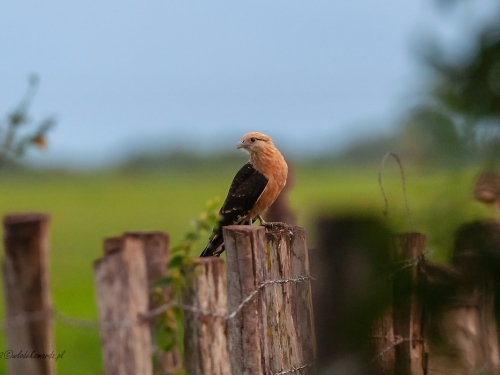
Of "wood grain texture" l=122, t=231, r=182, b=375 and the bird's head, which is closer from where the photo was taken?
"wood grain texture" l=122, t=231, r=182, b=375

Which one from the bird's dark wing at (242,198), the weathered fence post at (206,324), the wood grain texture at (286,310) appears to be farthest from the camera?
the bird's dark wing at (242,198)

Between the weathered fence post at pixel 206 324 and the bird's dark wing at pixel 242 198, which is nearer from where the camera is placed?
the weathered fence post at pixel 206 324

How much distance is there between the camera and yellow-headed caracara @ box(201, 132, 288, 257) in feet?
19.7

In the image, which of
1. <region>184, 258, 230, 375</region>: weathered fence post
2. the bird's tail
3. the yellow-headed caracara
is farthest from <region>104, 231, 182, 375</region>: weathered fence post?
the yellow-headed caracara

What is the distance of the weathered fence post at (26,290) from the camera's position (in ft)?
8.09

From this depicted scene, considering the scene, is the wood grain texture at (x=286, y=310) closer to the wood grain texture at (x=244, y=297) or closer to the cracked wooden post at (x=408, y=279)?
the wood grain texture at (x=244, y=297)

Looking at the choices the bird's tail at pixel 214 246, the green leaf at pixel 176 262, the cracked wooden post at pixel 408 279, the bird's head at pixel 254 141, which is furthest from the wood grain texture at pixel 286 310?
the bird's head at pixel 254 141

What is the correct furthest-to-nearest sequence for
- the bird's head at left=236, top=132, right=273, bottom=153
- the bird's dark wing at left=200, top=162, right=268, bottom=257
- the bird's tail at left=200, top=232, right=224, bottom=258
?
1. the bird's head at left=236, top=132, right=273, bottom=153
2. the bird's dark wing at left=200, top=162, right=268, bottom=257
3. the bird's tail at left=200, top=232, right=224, bottom=258

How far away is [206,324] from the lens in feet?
10.5

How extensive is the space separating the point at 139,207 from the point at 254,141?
3416cm

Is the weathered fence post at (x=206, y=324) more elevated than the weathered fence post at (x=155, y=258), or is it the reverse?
the weathered fence post at (x=155, y=258)

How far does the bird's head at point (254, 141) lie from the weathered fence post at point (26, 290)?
3.91m

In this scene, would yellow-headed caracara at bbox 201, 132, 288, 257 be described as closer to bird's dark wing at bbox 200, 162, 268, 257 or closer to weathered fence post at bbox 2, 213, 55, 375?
bird's dark wing at bbox 200, 162, 268, 257

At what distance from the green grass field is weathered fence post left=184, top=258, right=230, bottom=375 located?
49 centimetres
